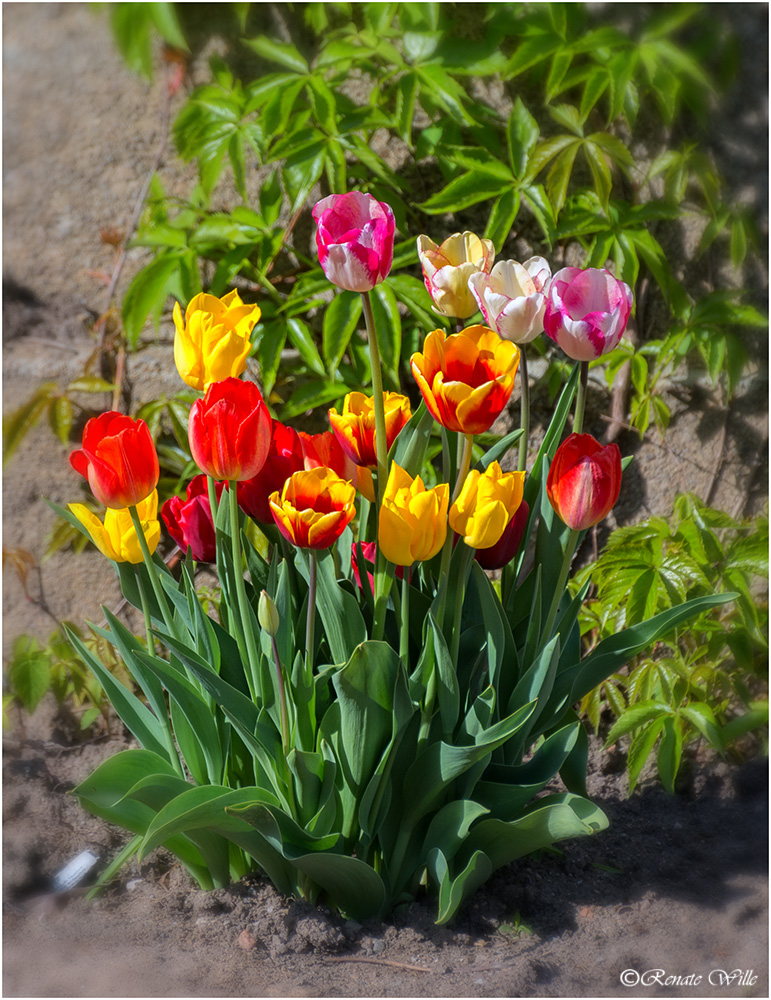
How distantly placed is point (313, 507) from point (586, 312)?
360 millimetres

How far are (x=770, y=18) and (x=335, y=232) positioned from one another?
116 centimetres

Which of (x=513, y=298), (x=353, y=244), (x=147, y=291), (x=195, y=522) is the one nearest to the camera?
(x=353, y=244)

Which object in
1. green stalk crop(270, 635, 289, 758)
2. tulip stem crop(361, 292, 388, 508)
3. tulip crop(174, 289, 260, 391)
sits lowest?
green stalk crop(270, 635, 289, 758)

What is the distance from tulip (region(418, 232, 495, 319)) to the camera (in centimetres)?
87

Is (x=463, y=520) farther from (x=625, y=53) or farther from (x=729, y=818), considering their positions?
(x=625, y=53)

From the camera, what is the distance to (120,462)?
829 millimetres

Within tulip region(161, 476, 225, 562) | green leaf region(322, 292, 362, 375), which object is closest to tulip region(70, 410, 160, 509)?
tulip region(161, 476, 225, 562)

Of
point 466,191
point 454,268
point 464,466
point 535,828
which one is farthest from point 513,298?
point 466,191

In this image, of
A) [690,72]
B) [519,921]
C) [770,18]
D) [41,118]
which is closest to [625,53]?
[690,72]

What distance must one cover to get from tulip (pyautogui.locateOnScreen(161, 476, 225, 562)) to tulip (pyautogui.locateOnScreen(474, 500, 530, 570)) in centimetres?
31

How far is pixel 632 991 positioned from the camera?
903 millimetres

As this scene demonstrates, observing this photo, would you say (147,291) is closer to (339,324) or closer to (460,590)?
(339,324)

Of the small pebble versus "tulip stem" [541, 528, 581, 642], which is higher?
"tulip stem" [541, 528, 581, 642]

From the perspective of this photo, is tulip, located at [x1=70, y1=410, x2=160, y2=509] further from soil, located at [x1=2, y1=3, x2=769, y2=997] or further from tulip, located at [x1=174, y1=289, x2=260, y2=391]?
soil, located at [x1=2, y1=3, x2=769, y2=997]
